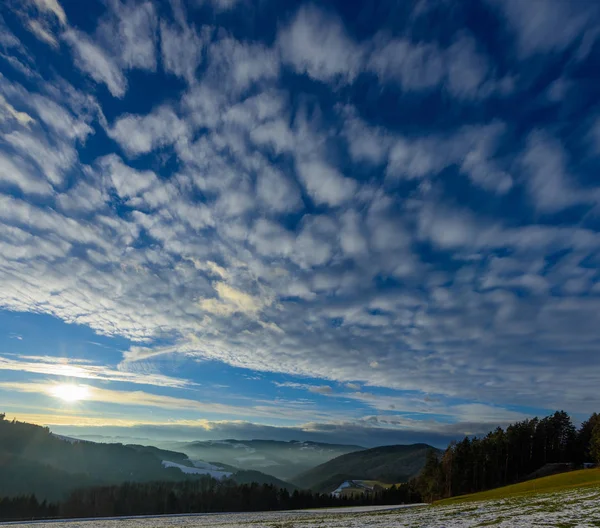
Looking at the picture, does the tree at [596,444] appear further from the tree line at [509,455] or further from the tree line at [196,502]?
the tree line at [196,502]

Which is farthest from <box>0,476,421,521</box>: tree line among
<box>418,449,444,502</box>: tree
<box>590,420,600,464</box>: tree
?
<box>590,420,600,464</box>: tree

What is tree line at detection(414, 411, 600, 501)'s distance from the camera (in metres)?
115

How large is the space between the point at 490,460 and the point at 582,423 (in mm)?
46811

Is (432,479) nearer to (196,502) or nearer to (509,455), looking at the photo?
(509,455)

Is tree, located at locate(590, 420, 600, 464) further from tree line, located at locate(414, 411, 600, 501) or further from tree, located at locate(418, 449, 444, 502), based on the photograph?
tree, located at locate(418, 449, 444, 502)

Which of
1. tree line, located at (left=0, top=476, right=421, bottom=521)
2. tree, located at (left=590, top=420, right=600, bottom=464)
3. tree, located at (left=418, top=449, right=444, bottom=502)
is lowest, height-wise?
tree line, located at (left=0, top=476, right=421, bottom=521)

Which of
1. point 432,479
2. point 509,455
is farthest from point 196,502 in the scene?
point 509,455

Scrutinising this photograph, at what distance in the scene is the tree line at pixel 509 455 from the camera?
4515 inches

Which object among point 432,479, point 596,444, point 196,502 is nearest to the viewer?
point 596,444

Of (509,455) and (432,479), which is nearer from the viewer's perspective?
(432,479)

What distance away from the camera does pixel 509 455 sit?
429 feet

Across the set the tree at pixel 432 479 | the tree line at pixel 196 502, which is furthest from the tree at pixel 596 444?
the tree line at pixel 196 502

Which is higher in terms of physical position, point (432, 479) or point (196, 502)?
point (432, 479)

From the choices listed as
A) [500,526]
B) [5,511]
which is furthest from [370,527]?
[5,511]
